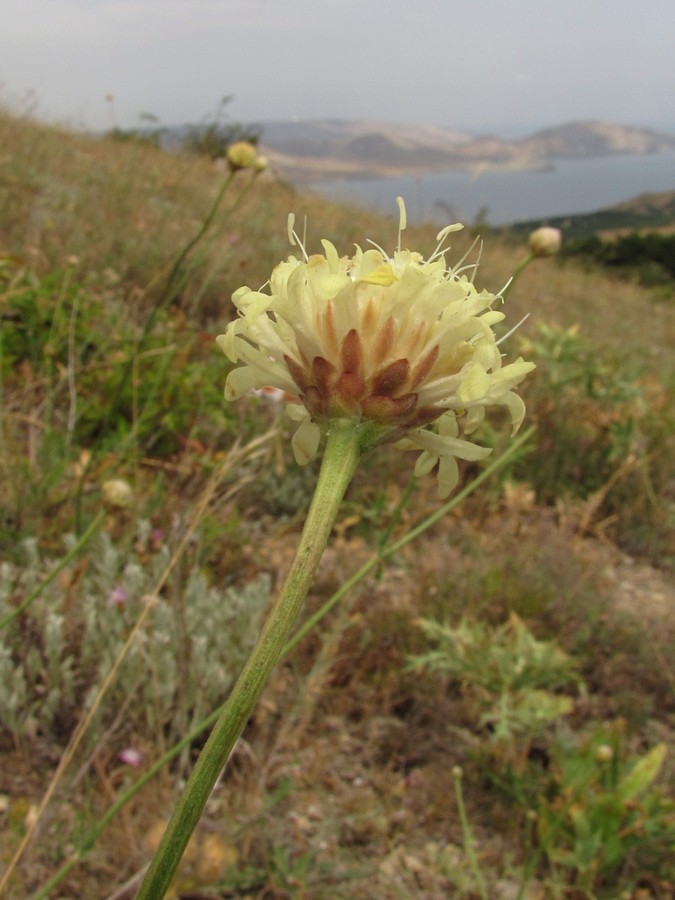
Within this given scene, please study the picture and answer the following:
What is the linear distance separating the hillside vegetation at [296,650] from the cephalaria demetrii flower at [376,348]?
1.83ft

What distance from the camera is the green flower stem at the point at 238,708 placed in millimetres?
470

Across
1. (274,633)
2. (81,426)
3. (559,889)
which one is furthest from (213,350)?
(274,633)

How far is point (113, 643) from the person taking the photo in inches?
73.0

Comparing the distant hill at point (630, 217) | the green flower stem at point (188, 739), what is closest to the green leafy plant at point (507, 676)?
the green flower stem at point (188, 739)

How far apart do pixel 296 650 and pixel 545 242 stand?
1278 millimetres

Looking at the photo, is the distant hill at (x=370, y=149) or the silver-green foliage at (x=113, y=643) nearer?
the silver-green foliage at (x=113, y=643)

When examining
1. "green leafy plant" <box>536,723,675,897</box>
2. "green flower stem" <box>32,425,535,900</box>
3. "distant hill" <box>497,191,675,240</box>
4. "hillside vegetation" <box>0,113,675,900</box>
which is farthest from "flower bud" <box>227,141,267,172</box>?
"distant hill" <box>497,191,675,240</box>

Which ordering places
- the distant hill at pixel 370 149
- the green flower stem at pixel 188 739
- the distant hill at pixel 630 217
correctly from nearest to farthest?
the green flower stem at pixel 188 739, the distant hill at pixel 370 149, the distant hill at pixel 630 217

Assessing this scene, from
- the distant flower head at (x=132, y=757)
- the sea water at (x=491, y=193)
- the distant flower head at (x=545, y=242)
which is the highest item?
the sea water at (x=491, y=193)

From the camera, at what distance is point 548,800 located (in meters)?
1.96

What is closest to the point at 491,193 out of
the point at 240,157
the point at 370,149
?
the point at 370,149

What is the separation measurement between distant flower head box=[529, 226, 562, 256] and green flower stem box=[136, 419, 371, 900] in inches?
57.4

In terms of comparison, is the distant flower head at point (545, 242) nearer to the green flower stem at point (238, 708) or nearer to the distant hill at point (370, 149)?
the green flower stem at point (238, 708)

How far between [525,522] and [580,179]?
1553 inches
